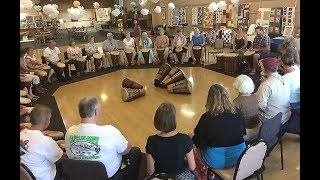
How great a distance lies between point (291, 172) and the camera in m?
3.29

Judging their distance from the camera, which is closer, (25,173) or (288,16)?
(25,173)

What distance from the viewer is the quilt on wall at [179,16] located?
1606 centimetres

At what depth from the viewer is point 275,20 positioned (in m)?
10.0

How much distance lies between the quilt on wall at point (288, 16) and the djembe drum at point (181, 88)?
16.7 ft

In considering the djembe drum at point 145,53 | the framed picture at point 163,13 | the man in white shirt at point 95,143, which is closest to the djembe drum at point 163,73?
the djembe drum at point 145,53

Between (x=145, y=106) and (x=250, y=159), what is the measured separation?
3687 millimetres

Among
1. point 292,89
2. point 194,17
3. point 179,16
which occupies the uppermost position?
point 179,16

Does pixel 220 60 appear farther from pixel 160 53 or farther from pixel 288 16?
pixel 288 16

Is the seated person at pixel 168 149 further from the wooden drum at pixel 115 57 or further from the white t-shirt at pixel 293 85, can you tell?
the wooden drum at pixel 115 57

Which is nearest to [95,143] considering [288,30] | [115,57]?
[115,57]

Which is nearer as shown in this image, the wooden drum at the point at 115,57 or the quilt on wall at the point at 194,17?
the wooden drum at the point at 115,57

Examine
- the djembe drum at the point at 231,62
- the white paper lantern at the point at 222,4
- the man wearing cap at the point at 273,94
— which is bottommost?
the man wearing cap at the point at 273,94
